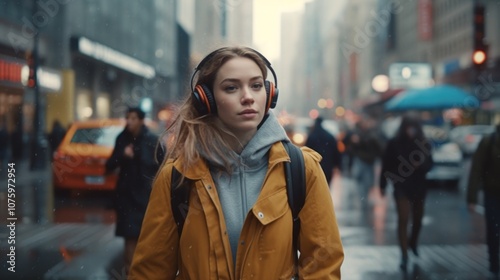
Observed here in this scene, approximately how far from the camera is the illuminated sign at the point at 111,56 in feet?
86.3

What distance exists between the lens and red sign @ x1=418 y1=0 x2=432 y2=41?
193 ft

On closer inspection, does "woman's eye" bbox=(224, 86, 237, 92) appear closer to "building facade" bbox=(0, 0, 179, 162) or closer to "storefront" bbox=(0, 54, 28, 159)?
"building facade" bbox=(0, 0, 179, 162)

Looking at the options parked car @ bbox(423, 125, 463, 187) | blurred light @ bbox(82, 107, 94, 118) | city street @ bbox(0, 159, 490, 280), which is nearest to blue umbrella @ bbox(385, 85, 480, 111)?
parked car @ bbox(423, 125, 463, 187)

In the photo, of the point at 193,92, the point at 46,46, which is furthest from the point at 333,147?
the point at 46,46

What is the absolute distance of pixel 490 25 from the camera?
3909 centimetres

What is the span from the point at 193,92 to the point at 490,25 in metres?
40.3

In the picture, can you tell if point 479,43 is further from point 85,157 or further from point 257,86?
point 257,86

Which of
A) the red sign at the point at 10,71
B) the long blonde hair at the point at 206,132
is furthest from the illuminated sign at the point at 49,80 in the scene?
the long blonde hair at the point at 206,132

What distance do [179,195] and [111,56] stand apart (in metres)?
30.0

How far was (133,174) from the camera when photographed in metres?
6.21

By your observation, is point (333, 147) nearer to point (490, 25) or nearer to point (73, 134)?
point (73, 134)

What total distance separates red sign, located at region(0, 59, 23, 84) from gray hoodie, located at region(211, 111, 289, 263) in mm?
20959

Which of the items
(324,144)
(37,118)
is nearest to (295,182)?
(324,144)

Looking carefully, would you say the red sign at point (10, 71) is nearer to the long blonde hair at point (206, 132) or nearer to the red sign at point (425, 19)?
the long blonde hair at point (206, 132)
